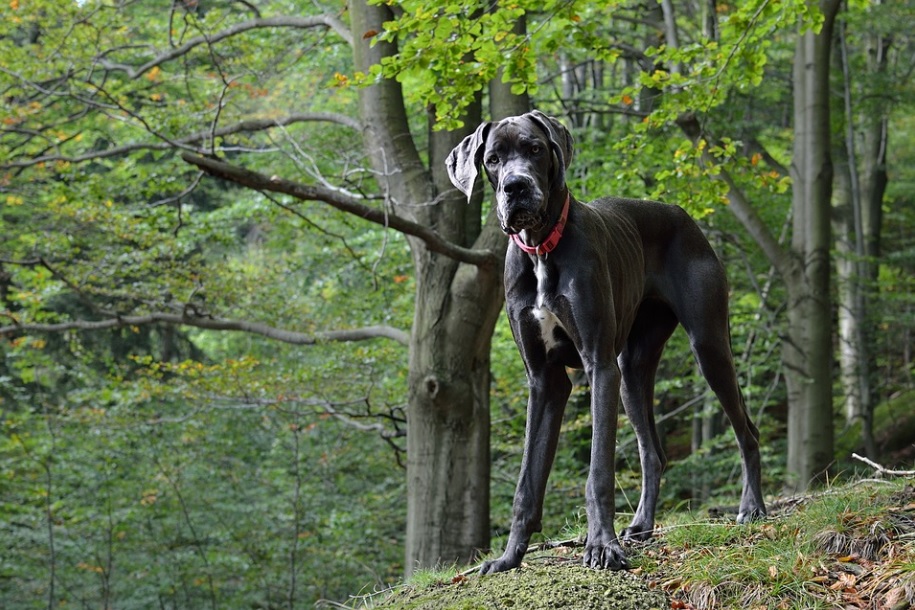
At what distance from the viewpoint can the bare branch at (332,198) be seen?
22.0 feet

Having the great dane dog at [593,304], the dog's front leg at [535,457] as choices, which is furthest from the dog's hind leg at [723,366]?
the dog's front leg at [535,457]

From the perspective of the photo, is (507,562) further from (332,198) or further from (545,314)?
(332,198)

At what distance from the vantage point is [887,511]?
15.9 feet

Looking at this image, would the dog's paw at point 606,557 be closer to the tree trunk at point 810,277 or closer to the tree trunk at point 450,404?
the tree trunk at point 450,404

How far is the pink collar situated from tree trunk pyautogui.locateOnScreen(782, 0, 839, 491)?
8.13 metres

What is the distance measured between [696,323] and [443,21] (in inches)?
125

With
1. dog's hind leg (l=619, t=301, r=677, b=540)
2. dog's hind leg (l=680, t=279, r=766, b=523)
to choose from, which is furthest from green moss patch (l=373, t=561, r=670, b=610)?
dog's hind leg (l=680, t=279, r=766, b=523)

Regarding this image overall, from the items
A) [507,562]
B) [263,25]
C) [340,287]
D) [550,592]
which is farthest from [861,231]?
[550,592]

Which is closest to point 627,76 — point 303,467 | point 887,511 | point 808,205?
point 808,205

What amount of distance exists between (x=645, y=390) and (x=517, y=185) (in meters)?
1.97

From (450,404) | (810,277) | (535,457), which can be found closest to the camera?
(535,457)

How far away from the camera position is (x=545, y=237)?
4.59m

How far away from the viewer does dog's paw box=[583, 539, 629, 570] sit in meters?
4.49

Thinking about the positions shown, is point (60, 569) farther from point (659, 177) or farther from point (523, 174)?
point (523, 174)
